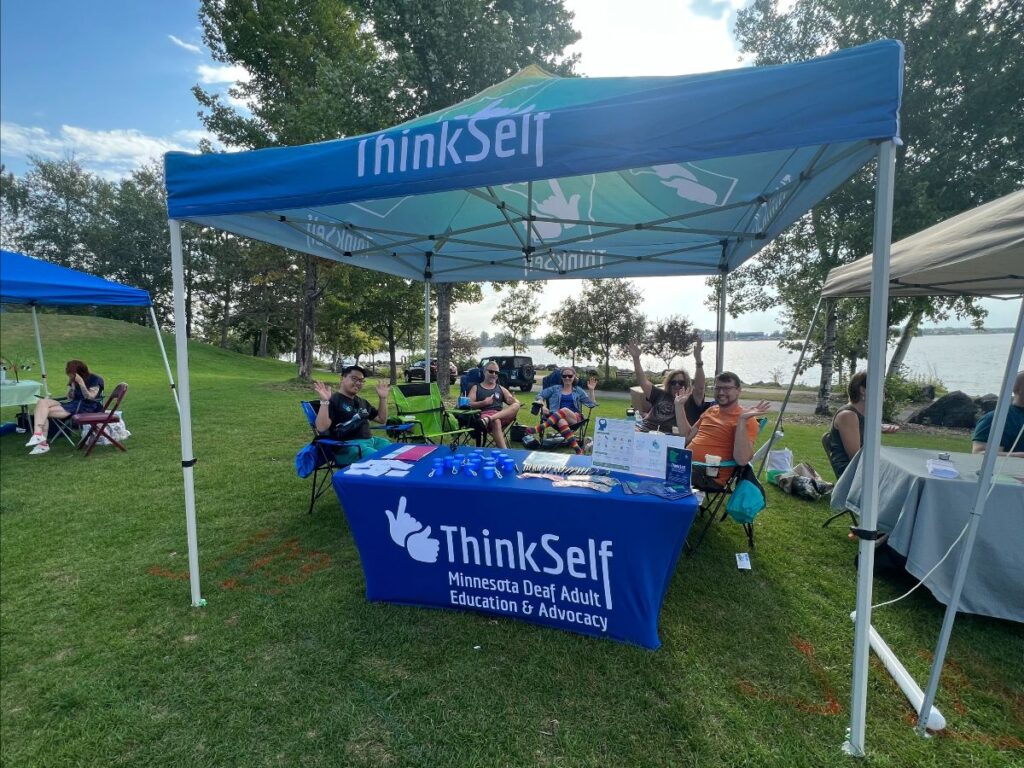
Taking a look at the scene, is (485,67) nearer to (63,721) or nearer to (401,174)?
(401,174)

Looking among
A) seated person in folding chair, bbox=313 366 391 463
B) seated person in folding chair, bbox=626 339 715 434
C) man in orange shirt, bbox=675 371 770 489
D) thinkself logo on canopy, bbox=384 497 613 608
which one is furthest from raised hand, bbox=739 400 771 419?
seated person in folding chair, bbox=313 366 391 463

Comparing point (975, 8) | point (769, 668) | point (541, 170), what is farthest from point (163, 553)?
point (975, 8)

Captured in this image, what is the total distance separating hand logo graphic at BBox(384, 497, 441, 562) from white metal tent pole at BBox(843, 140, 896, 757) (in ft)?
5.95

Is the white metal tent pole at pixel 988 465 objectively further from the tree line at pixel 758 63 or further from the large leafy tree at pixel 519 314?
the large leafy tree at pixel 519 314

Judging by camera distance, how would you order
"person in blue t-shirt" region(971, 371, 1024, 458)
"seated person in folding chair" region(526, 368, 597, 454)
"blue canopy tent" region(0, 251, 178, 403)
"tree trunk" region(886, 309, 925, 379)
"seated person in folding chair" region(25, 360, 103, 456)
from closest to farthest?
1. "person in blue t-shirt" region(971, 371, 1024, 458)
2. "blue canopy tent" region(0, 251, 178, 403)
3. "seated person in folding chair" region(526, 368, 597, 454)
4. "seated person in folding chair" region(25, 360, 103, 456)
5. "tree trunk" region(886, 309, 925, 379)

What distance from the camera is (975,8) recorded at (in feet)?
25.6

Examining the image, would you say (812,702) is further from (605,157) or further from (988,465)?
(605,157)

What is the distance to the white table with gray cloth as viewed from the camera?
2.30 metres

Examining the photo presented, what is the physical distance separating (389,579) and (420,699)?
0.71 m

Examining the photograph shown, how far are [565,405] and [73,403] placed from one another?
6.44 m

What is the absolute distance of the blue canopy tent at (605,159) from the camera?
5.02 feet

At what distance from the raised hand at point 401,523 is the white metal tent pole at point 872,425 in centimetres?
188

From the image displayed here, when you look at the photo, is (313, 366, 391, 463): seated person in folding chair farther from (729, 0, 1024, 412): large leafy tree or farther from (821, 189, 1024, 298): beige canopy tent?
(729, 0, 1024, 412): large leafy tree

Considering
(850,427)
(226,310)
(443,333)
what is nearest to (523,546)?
(850,427)
